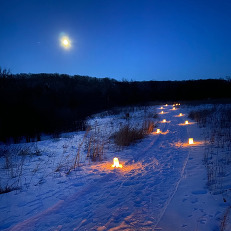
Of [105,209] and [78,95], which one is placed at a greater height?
[78,95]

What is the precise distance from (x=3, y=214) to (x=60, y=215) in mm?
947

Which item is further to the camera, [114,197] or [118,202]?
[114,197]

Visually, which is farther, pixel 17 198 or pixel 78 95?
pixel 78 95

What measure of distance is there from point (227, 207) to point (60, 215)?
2601 millimetres

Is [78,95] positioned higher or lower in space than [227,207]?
higher

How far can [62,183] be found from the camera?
379 centimetres

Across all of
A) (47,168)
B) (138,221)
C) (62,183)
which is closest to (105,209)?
(138,221)

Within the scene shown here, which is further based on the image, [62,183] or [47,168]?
[47,168]

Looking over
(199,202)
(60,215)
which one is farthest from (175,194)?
(60,215)

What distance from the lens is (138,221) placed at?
2416 mm

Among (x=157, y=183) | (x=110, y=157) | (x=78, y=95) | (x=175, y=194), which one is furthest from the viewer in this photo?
(x=78, y=95)

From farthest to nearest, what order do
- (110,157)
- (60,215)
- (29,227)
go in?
(110,157), (60,215), (29,227)

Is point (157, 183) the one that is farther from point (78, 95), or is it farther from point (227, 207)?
point (78, 95)

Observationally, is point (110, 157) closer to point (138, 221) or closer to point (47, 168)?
point (47, 168)
